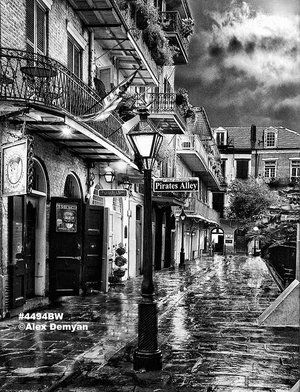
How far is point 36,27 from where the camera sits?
42.7ft

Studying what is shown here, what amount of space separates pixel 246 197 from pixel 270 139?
10.3m

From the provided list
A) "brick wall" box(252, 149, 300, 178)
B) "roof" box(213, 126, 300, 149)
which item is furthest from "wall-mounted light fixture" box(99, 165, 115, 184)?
"brick wall" box(252, 149, 300, 178)

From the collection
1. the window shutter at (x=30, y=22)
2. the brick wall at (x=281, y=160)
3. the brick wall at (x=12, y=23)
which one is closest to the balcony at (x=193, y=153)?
the window shutter at (x=30, y=22)

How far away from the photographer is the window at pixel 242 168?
226 feet

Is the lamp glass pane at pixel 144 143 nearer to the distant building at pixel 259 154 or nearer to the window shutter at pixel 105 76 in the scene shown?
the window shutter at pixel 105 76

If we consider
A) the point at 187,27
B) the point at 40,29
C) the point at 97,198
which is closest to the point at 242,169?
the point at 187,27

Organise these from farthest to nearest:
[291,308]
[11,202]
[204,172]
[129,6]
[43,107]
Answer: [204,172] → [129,6] → [11,202] → [43,107] → [291,308]

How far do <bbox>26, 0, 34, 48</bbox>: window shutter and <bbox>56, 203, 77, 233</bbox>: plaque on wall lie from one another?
12.4 feet

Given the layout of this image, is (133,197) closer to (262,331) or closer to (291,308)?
(262,331)

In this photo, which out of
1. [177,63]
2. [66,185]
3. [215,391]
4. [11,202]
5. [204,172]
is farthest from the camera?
[204,172]

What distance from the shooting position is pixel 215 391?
6.55 m

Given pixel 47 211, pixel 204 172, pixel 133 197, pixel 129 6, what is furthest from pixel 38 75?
pixel 204 172

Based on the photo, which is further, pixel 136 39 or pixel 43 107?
pixel 136 39

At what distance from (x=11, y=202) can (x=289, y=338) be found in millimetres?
5512
